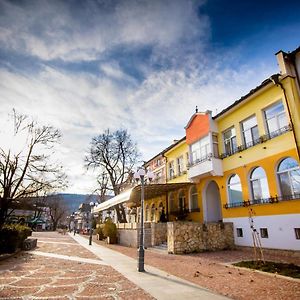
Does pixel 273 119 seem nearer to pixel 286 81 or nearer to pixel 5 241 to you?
pixel 286 81

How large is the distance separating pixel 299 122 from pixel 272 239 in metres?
6.66

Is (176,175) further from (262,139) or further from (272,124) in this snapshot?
(272,124)

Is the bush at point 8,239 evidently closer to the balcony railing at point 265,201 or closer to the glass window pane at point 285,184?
the balcony railing at point 265,201

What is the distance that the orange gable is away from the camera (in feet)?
62.5

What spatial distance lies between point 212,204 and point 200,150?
190 inches

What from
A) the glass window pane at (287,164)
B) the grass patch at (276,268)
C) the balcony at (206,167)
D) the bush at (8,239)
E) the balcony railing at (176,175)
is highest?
the balcony railing at (176,175)

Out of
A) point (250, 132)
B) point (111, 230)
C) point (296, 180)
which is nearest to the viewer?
point (296, 180)

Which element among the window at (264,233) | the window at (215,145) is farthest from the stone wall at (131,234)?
the window at (264,233)

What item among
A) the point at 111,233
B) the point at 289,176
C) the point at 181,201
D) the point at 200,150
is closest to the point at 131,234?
the point at 111,233

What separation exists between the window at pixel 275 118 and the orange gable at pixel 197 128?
4974mm

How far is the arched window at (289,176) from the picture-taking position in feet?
41.2

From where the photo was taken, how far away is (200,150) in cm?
1989

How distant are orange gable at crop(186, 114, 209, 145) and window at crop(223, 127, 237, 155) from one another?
1.53 m

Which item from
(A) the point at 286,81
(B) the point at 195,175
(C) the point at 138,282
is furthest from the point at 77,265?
(A) the point at 286,81
